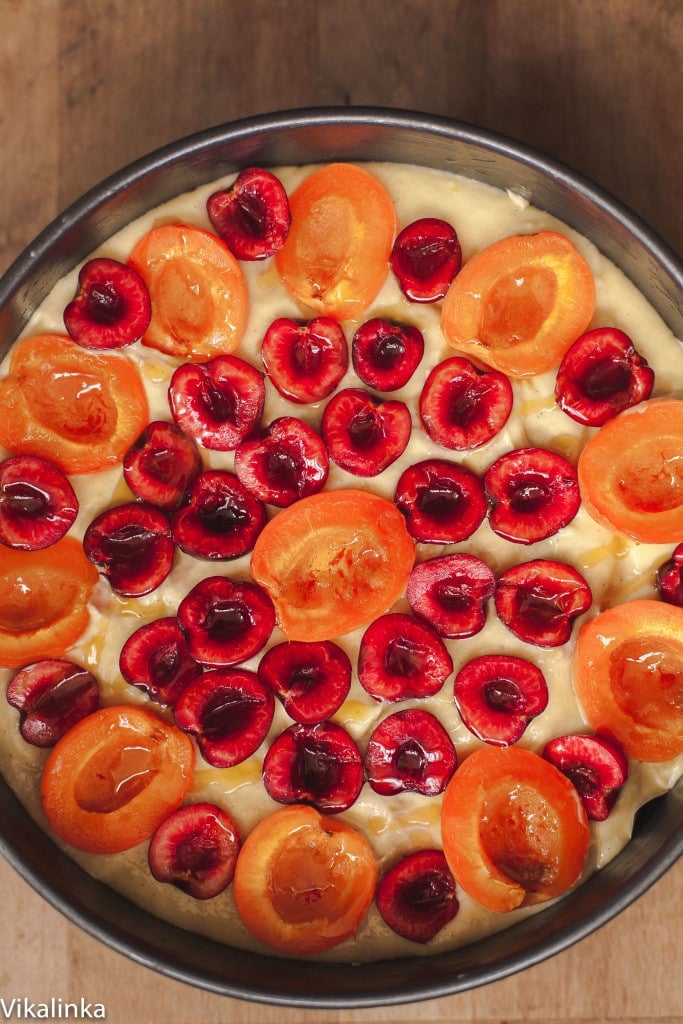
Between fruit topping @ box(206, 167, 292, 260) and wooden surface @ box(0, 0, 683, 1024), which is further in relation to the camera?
wooden surface @ box(0, 0, 683, 1024)

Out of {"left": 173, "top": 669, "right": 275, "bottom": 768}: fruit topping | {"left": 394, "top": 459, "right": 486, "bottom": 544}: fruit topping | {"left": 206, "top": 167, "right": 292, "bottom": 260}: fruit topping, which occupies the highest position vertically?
{"left": 206, "top": 167, "right": 292, "bottom": 260}: fruit topping

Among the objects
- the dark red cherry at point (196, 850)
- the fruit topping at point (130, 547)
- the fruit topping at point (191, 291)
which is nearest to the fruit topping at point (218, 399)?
the fruit topping at point (191, 291)

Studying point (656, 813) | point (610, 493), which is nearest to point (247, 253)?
point (610, 493)

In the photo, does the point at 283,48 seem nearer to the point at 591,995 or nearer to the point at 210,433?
the point at 210,433

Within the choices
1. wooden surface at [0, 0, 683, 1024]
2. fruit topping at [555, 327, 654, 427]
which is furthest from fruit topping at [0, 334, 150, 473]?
fruit topping at [555, 327, 654, 427]

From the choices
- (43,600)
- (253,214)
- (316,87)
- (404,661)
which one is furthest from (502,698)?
(316,87)

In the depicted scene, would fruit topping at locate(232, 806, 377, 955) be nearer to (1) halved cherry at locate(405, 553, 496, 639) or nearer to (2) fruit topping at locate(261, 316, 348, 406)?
(1) halved cherry at locate(405, 553, 496, 639)

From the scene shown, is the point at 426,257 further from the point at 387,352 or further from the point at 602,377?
the point at 602,377
